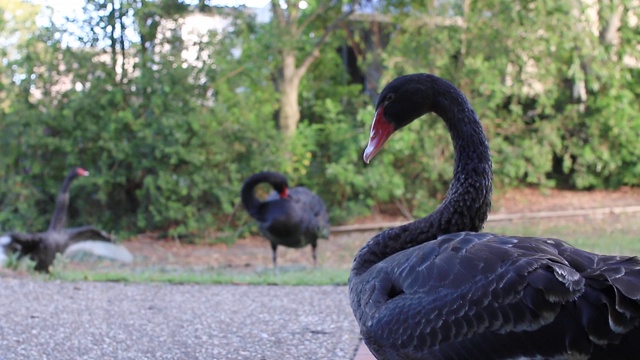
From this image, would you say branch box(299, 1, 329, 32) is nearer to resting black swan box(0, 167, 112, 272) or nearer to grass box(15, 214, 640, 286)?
grass box(15, 214, 640, 286)

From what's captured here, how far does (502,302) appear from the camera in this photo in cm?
223

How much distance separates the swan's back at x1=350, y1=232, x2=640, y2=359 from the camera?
210 cm

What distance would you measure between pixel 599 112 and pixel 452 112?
468 inches


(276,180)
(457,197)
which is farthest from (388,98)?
(276,180)

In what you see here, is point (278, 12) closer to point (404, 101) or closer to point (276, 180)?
point (276, 180)

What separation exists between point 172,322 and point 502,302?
2.78m

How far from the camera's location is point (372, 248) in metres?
3.11

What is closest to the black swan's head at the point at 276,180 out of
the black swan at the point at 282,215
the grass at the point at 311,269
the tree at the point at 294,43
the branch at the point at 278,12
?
Result: the black swan at the point at 282,215

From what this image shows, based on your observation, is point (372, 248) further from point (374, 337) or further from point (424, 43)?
point (424, 43)

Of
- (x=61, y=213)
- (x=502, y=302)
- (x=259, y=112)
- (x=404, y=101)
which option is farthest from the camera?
(x=259, y=112)

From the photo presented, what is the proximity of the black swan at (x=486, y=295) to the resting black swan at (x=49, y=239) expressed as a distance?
19.6 feet

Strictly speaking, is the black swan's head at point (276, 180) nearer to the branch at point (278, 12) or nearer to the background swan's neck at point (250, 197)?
the background swan's neck at point (250, 197)

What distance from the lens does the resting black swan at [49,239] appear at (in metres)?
8.07

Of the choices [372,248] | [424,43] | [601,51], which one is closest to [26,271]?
[372,248]
